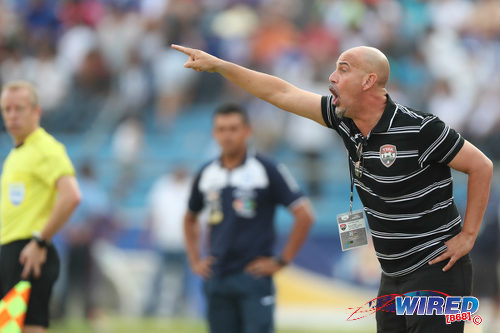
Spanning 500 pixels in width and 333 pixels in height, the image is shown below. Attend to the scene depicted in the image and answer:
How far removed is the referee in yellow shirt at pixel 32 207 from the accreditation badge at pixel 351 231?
2246 mm

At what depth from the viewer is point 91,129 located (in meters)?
15.3

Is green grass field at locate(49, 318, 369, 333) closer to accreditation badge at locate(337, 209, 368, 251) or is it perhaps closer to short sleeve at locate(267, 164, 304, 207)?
short sleeve at locate(267, 164, 304, 207)

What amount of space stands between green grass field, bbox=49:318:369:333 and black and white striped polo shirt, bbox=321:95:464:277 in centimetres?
690

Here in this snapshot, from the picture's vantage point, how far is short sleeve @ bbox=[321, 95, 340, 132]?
5155 mm

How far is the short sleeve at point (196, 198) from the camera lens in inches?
287

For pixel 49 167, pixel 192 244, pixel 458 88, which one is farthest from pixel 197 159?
pixel 49 167

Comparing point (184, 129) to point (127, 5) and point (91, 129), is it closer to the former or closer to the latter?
point (91, 129)

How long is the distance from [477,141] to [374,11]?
3.54 m

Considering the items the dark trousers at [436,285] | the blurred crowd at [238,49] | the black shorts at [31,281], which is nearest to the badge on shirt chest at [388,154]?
the dark trousers at [436,285]

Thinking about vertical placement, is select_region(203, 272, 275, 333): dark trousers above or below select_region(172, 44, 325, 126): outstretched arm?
below

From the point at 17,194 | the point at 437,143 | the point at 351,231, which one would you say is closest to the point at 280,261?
the point at 351,231

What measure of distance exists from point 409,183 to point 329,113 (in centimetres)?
73

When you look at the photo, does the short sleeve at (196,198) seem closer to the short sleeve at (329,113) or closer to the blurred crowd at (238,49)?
the short sleeve at (329,113)

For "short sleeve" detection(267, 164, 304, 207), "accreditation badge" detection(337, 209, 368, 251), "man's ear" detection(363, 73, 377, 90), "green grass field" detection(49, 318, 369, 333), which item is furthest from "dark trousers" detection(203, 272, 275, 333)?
"green grass field" detection(49, 318, 369, 333)
